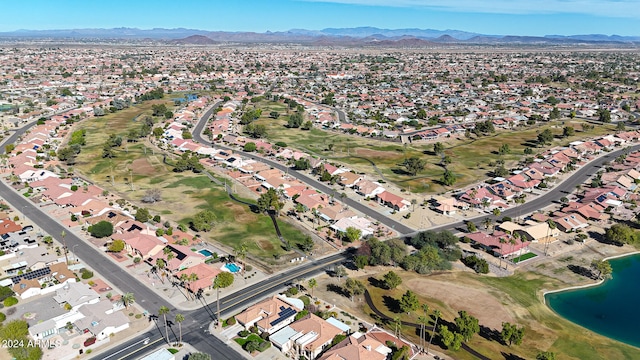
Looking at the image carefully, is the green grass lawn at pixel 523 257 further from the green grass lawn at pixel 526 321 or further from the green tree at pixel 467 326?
the green tree at pixel 467 326

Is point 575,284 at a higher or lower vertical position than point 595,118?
lower

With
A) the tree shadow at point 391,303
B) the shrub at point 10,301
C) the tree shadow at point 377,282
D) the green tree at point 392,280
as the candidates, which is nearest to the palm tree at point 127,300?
the shrub at point 10,301

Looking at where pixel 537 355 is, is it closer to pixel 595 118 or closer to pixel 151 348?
pixel 151 348

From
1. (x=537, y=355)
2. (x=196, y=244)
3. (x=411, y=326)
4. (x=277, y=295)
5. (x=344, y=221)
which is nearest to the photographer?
(x=537, y=355)

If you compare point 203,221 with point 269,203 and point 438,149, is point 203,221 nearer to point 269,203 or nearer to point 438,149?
point 269,203

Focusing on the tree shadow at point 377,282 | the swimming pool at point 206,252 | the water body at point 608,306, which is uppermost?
the swimming pool at point 206,252

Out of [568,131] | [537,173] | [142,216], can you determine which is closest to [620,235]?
[537,173]

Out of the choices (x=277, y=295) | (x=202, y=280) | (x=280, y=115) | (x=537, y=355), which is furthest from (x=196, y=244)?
(x=280, y=115)
